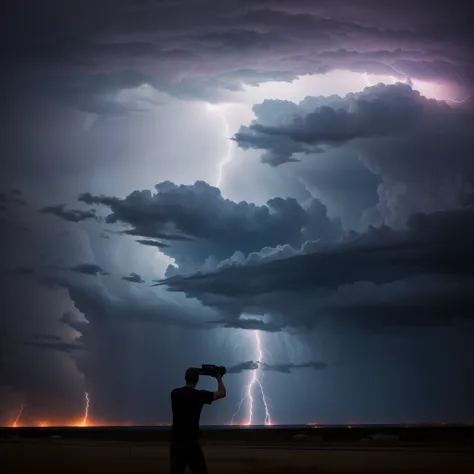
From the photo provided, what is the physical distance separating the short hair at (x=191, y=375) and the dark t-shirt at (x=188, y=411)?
0.38 ft

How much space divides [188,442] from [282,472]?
1247cm

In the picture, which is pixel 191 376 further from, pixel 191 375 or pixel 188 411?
pixel 188 411

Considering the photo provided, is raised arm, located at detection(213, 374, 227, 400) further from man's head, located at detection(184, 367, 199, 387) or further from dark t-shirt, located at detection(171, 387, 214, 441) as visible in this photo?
man's head, located at detection(184, 367, 199, 387)

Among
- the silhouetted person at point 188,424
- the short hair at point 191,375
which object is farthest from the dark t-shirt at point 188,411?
the short hair at point 191,375

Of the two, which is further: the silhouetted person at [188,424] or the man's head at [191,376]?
the man's head at [191,376]

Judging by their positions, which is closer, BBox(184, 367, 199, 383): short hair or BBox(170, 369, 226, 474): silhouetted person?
BBox(170, 369, 226, 474): silhouetted person

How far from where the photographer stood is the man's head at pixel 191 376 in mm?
10906

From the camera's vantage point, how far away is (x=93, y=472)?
21297 mm

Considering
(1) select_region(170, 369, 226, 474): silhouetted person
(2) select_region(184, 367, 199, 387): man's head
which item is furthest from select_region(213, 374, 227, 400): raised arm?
(2) select_region(184, 367, 199, 387): man's head

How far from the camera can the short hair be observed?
1091 centimetres

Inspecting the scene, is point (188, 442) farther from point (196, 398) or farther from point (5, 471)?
point (5, 471)

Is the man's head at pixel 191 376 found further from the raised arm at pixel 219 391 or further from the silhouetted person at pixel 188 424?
the raised arm at pixel 219 391

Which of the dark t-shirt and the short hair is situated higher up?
the short hair

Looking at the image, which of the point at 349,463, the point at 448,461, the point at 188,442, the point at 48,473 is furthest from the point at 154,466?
the point at 188,442
